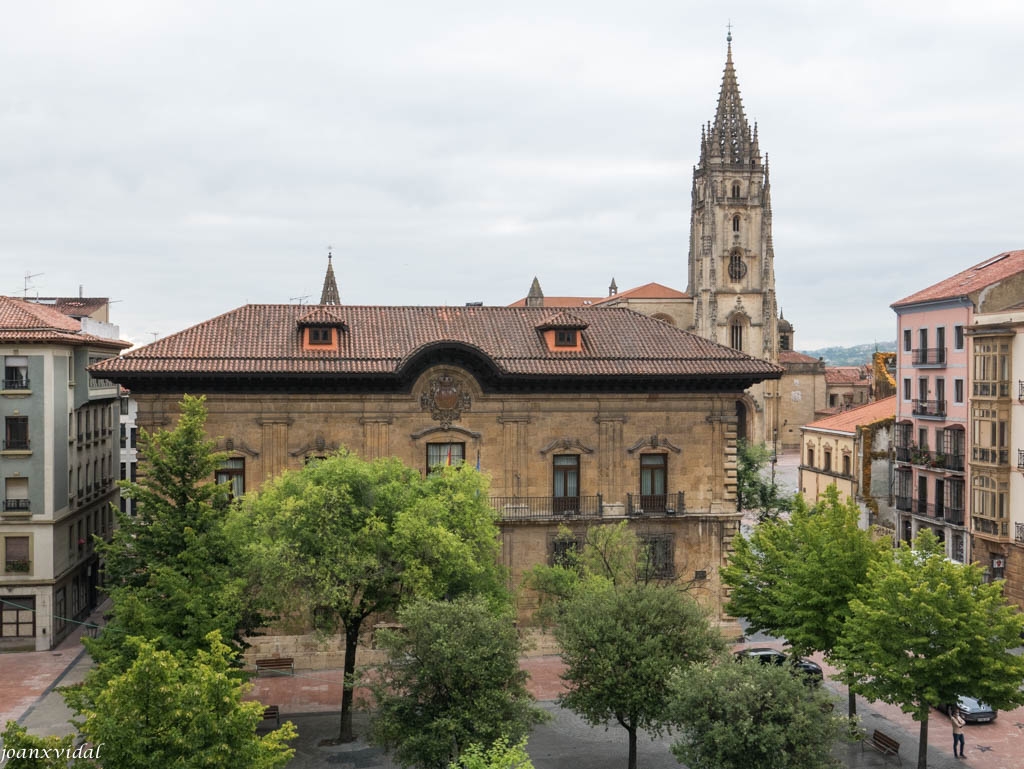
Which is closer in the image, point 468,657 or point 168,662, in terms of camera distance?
point 168,662

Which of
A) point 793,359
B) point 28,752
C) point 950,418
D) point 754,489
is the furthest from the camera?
point 793,359

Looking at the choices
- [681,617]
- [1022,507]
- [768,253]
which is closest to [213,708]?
[681,617]

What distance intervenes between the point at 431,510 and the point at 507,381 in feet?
32.2

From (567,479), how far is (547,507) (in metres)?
1.27

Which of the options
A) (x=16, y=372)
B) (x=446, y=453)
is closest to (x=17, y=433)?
(x=16, y=372)

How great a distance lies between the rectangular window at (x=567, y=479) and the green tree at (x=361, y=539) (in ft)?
27.7

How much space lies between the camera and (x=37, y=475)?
36.6 m

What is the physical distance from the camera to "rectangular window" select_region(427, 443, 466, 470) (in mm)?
35031

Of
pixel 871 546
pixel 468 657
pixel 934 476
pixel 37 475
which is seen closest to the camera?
pixel 468 657

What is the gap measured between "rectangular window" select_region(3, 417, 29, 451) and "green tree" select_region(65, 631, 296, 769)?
74.6 feet

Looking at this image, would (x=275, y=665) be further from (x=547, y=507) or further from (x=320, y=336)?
(x=320, y=336)

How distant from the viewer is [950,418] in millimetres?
43812

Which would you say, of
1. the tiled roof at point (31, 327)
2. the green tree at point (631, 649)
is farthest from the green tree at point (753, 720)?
the tiled roof at point (31, 327)

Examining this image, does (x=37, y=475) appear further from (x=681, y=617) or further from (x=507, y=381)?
(x=681, y=617)
